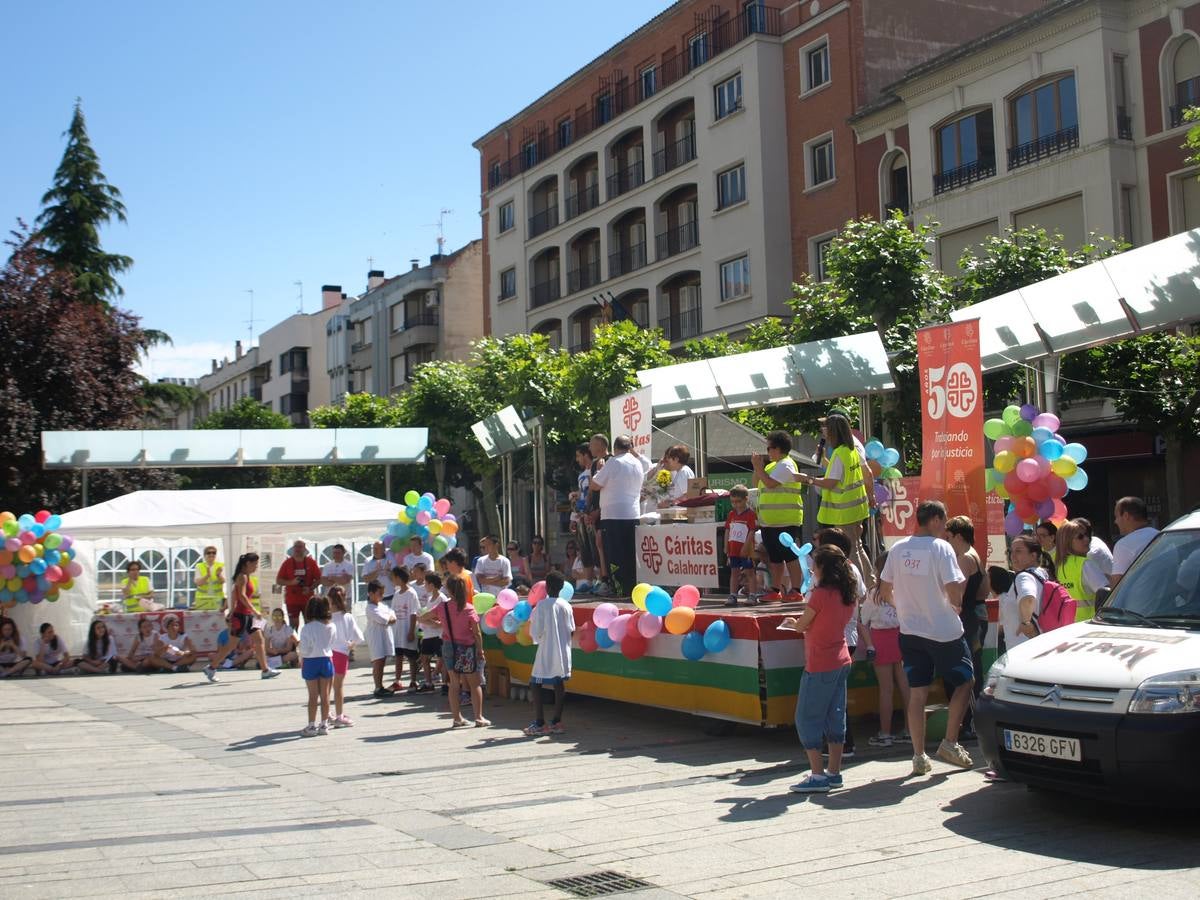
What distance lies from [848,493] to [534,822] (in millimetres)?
4312

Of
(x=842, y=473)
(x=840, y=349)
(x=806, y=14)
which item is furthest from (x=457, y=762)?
(x=806, y=14)

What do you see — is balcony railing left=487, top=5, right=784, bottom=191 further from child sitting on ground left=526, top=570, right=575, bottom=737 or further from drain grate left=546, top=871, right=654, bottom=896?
drain grate left=546, top=871, right=654, bottom=896

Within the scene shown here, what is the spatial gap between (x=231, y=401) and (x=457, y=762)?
313 ft

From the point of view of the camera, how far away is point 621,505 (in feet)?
44.7

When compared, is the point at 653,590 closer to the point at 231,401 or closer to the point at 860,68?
the point at 860,68

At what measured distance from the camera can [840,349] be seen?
49.4 ft

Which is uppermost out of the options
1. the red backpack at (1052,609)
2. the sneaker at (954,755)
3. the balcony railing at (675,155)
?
the balcony railing at (675,155)

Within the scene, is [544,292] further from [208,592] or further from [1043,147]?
[208,592]

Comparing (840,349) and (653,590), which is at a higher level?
(840,349)

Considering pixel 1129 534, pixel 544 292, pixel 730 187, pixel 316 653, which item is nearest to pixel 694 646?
pixel 1129 534

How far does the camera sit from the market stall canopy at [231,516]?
2089 centimetres

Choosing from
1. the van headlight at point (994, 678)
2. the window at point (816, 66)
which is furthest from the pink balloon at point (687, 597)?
the window at point (816, 66)

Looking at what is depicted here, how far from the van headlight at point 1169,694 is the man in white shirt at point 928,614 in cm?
181

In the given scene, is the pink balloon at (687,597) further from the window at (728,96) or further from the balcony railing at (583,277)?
the balcony railing at (583,277)
